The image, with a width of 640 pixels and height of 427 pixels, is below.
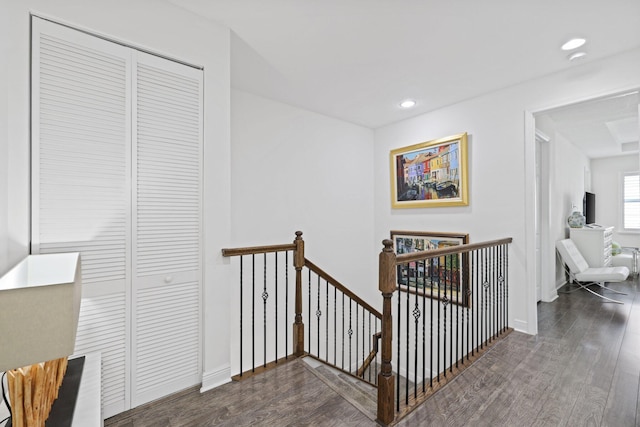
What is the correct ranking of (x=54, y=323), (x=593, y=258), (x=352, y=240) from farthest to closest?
(x=593, y=258) < (x=352, y=240) < (x=54, y=323)

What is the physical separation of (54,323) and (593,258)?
20.8 feet

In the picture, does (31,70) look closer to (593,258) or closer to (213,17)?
(213,17)

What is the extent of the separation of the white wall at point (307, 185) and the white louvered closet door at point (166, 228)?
1048 millimetres

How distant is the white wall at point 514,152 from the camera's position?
102 inches

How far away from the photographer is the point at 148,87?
190 centimetres

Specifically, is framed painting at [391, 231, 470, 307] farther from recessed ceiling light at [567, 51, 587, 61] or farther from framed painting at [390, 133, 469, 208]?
recessed ceiling light at [567, 51, 587, 61]

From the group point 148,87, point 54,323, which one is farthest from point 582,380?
point 148,87

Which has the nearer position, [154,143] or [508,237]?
[154,143]

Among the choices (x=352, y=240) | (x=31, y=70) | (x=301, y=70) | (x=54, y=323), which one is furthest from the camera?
(x=352, y=240)

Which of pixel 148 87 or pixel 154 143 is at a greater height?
pixel 148 87

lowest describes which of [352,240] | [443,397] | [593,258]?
[443,397]

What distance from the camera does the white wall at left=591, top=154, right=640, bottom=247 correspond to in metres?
6.27

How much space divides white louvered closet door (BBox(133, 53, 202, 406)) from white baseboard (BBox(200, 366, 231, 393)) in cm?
8

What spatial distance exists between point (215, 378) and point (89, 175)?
156 cm
